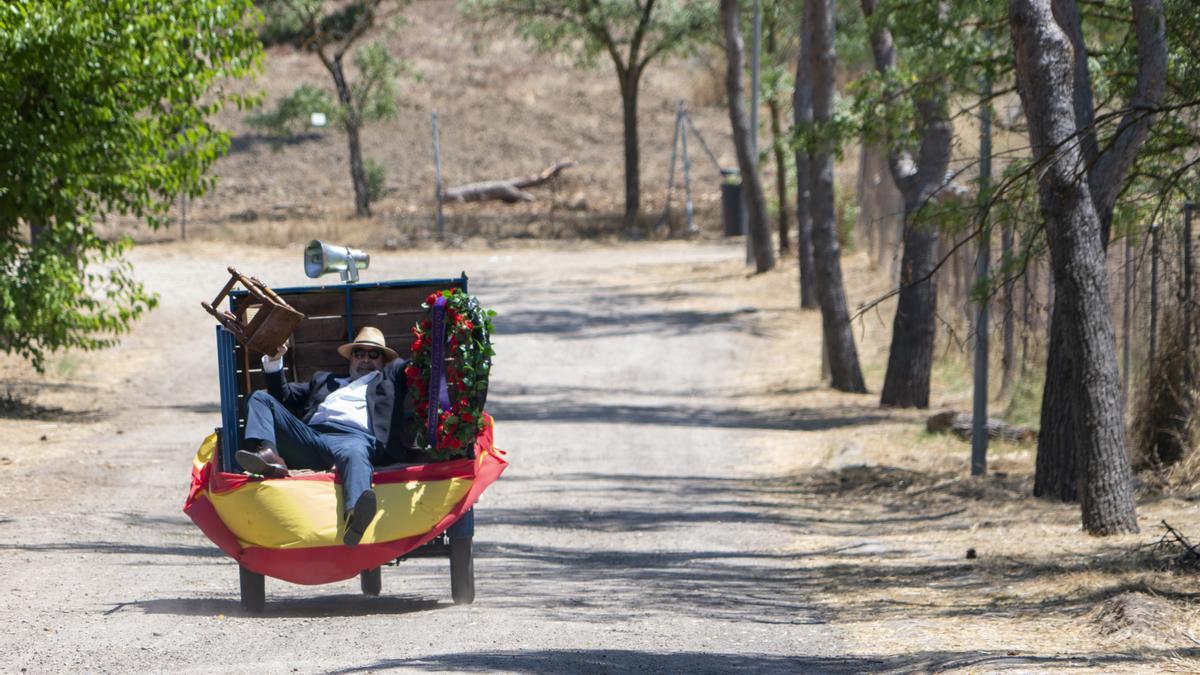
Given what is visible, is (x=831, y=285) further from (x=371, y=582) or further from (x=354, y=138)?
(x=354, y=138)

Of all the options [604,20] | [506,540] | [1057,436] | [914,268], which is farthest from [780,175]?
[506,540]

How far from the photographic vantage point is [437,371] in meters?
8.14

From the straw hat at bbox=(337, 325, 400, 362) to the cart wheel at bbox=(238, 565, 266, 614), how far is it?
54.3 inches

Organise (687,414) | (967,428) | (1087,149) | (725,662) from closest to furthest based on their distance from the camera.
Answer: (725,662), (1087,149), (967,428), (687,414)

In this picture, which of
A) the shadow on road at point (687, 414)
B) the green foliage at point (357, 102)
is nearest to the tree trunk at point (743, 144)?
the shadow on road at point (687, 414)

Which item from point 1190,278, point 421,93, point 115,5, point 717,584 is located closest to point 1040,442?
point 1190,278

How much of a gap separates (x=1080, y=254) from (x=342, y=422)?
516 centimetres

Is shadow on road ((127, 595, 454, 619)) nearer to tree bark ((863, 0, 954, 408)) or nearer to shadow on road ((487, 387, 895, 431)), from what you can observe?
tree bark ((863, 0, 954, 408))

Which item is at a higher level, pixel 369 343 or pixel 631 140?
pixel 631 140

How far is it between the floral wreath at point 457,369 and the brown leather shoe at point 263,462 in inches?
33.1

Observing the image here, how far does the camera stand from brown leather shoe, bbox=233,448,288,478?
7742 millimetres

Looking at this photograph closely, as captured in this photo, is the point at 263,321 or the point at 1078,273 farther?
the point at 1078,273

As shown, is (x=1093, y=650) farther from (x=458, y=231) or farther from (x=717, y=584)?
(x=458, y=231)

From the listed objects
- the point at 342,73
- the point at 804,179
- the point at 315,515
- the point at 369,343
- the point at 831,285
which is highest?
the point at 342,73
